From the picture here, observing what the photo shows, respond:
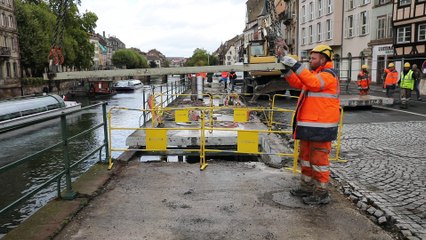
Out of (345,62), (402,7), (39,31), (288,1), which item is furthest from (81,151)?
(288,1)

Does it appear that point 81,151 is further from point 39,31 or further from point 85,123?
point 39,31

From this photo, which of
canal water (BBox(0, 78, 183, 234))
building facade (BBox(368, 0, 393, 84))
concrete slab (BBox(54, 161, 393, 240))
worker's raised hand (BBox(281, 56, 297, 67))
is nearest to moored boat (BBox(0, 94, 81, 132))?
canal water (BBox(0, 78, 183, 234))

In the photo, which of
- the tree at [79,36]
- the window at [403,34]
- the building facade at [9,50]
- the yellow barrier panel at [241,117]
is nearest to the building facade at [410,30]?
the window at [403,34]

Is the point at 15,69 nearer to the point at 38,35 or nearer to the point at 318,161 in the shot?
the point at 38,35

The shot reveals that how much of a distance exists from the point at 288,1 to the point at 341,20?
20182 millimetres

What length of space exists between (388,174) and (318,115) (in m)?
2.28

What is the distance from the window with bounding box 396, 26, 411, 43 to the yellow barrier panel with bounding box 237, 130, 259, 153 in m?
25.4

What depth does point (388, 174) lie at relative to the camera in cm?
634

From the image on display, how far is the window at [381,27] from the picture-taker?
31334mm

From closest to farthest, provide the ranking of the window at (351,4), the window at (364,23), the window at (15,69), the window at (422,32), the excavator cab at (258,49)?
the excavator cab at (258,49), the window at (422,32), the window at (364,23), the window at (351,4), the window at (15,69)

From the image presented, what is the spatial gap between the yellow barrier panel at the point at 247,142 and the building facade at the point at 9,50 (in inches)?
1750

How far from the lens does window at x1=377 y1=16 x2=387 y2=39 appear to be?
31.3 meters

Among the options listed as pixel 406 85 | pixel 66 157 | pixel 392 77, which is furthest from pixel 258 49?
pixel 66 157

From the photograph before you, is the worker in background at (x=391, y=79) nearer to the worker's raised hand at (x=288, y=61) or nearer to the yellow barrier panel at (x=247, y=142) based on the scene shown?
the yellow barrier panel at (x=247, y=142)
